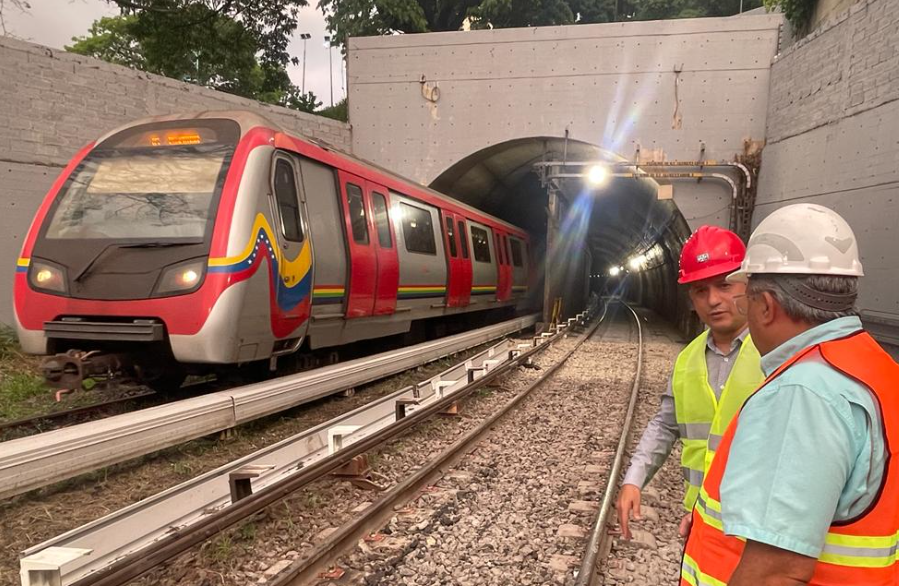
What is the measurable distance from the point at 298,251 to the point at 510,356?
16.4ft

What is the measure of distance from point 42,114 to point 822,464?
10.7 m

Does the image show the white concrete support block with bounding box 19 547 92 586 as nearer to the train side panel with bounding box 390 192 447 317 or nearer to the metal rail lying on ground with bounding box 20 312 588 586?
the metal rail lying on ground with bounding box 20 312 588 586

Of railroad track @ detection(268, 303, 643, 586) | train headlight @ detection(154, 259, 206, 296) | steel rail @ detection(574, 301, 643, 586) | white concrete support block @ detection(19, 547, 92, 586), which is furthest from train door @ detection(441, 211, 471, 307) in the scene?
white concrete support block @ detection(19, 547, 92, 586)

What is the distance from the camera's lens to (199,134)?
5758 millimetres

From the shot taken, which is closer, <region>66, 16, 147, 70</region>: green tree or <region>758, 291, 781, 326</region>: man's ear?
<region>758, 291, 781, 326</region>: man's ear

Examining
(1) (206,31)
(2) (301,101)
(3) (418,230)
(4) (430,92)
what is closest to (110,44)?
(2) (301,101)

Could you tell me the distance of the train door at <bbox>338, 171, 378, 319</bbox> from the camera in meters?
7.04

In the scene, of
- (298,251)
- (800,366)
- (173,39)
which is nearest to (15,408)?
(298,251)

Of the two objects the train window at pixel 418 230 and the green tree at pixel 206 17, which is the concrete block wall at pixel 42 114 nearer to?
the train window at pixel 418 230

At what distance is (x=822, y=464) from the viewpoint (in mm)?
971

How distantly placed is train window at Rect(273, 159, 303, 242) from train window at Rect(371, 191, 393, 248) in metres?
1.82

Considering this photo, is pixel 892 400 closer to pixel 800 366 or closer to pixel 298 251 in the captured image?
pixel 800 366

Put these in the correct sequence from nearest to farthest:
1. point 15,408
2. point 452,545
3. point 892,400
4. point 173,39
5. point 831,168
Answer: point 892,400 < point 452,545 < point 15,408 < point 831,168 < point 173,39

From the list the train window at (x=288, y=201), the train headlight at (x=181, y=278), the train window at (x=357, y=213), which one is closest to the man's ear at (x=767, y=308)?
the train headlight at (x=181, y=278)
